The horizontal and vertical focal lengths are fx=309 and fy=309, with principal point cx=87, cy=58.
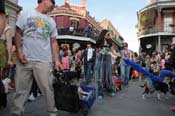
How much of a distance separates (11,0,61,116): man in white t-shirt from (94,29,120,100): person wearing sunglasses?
3.57 meters

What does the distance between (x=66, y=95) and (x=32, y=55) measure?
3.10 ft

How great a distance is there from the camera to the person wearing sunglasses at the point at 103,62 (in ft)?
25.8

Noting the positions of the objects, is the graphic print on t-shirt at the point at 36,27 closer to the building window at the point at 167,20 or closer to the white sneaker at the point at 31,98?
the white sneaker at the point at 31,98

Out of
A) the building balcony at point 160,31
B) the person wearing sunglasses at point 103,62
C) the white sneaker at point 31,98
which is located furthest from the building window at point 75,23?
the white sneaker at point 31,98

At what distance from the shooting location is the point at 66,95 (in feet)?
16.0

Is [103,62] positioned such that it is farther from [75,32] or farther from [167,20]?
[167,20]

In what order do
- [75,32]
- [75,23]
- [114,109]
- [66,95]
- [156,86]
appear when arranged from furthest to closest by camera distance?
1. [75,23]
2. [75,32]
3. [156,86]
4. [114,109]
5. [66,95]

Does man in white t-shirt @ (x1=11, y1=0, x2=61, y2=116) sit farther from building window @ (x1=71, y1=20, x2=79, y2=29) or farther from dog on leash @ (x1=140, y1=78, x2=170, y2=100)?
building window @ (x1=71, y1=20, x2=79, y2=29)

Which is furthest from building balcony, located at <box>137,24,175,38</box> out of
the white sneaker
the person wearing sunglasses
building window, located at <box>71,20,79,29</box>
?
the white sneaker

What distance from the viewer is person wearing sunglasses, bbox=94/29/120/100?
25.8ft

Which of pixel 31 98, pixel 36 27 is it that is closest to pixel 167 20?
pixel 31 98

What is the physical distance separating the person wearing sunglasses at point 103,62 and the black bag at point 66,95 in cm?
289

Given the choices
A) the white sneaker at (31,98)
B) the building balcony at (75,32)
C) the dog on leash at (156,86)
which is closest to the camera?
the white sneaker at (31,98)

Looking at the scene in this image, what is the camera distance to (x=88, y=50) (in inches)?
474
